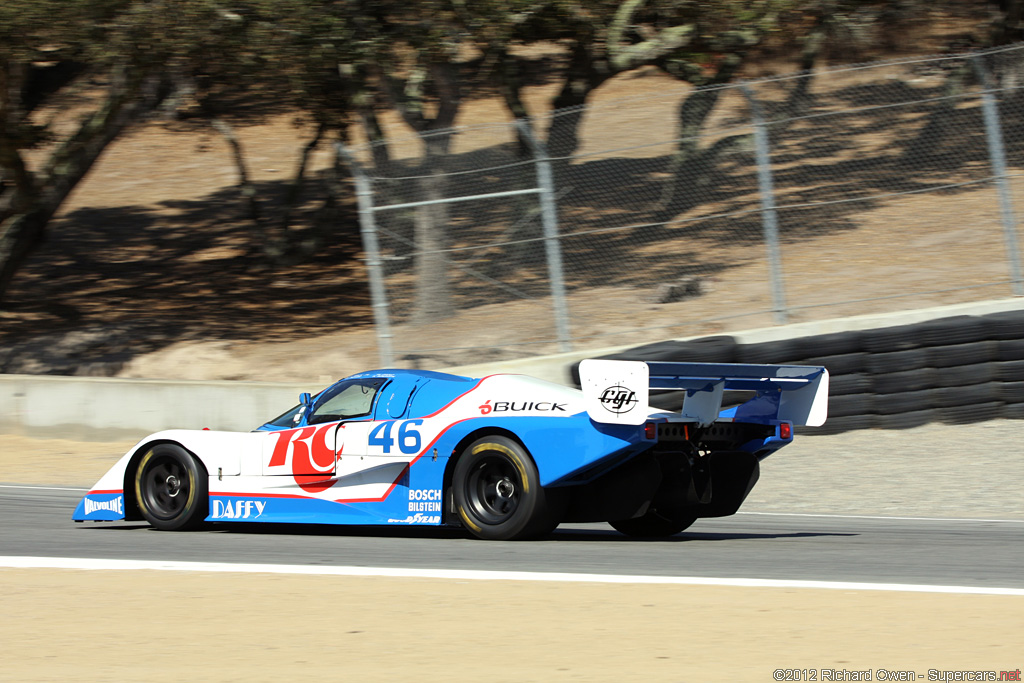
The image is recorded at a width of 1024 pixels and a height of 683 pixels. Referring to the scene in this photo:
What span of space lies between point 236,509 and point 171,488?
21.5 inches

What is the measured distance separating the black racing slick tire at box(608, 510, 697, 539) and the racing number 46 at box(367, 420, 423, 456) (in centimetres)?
149

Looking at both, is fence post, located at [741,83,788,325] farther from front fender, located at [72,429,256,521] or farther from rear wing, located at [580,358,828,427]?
front fender, located at [72,429,256,521]

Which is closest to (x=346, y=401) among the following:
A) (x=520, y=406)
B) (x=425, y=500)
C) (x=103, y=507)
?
(x=425, y=500)

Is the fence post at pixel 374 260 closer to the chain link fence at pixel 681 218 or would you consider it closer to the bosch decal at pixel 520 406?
the chain link fence at pixel 681 218

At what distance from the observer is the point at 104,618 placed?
574 centimetres

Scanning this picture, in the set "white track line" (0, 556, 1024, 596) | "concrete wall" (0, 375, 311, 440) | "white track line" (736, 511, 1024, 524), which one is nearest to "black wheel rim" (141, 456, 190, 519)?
"white track line" (0, 556, 1024, 596)

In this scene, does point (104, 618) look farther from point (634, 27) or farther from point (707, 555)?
point (634, 27)

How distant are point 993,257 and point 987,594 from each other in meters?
7.86

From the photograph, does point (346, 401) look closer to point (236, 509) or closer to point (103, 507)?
point (236, 509)

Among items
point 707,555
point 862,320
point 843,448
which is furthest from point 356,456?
point 862,320

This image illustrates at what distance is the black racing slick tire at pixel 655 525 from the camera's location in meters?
8.45

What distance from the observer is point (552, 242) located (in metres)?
13.3

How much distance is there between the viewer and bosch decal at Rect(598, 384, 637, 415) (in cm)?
712

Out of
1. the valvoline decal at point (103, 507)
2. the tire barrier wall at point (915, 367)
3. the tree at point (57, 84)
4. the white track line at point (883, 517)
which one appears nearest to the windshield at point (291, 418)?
the valvoline decal at point (103, 507)
